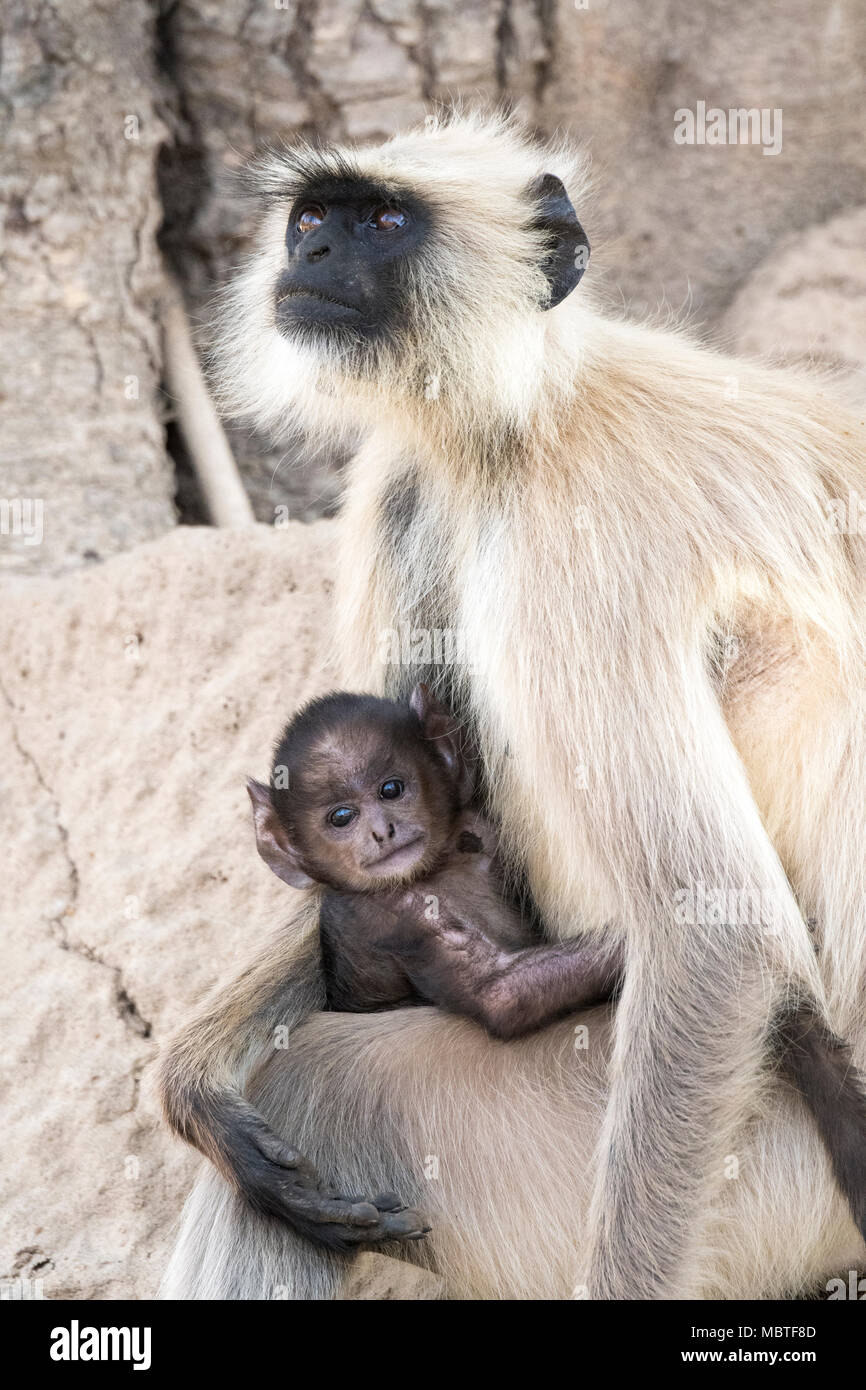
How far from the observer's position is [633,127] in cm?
597

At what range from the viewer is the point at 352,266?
2854mm

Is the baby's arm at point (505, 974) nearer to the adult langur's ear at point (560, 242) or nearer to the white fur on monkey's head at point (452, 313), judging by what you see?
the white fur on monkey's head at point (452, 313)

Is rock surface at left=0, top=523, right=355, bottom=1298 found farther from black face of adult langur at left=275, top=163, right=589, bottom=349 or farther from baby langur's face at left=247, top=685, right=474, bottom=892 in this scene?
black face of adult langur at left=275, top=163, right=589, bottom=349

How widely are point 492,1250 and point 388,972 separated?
0.54 m

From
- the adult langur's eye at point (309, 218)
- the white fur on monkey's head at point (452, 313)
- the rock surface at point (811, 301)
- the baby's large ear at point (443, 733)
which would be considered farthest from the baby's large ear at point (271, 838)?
the rock surface at point (811, 301)

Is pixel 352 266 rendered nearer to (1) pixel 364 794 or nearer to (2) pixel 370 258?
(2) pixel 370 258

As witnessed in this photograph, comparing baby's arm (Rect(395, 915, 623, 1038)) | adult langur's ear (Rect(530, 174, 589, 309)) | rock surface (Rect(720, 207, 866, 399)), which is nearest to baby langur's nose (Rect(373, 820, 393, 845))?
baby's arm (Rect(395, 915, 623, 1038))

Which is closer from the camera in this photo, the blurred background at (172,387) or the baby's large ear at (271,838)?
the baby's large ear at (271,838)

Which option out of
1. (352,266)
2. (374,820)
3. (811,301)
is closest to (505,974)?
(374,820)

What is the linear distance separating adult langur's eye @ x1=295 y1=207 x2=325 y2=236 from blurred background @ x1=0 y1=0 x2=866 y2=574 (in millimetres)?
2025

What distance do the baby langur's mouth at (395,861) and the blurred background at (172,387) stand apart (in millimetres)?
420

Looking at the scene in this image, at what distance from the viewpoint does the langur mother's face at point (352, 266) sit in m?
2.82

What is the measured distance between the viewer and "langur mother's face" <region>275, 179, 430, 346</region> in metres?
2.82
